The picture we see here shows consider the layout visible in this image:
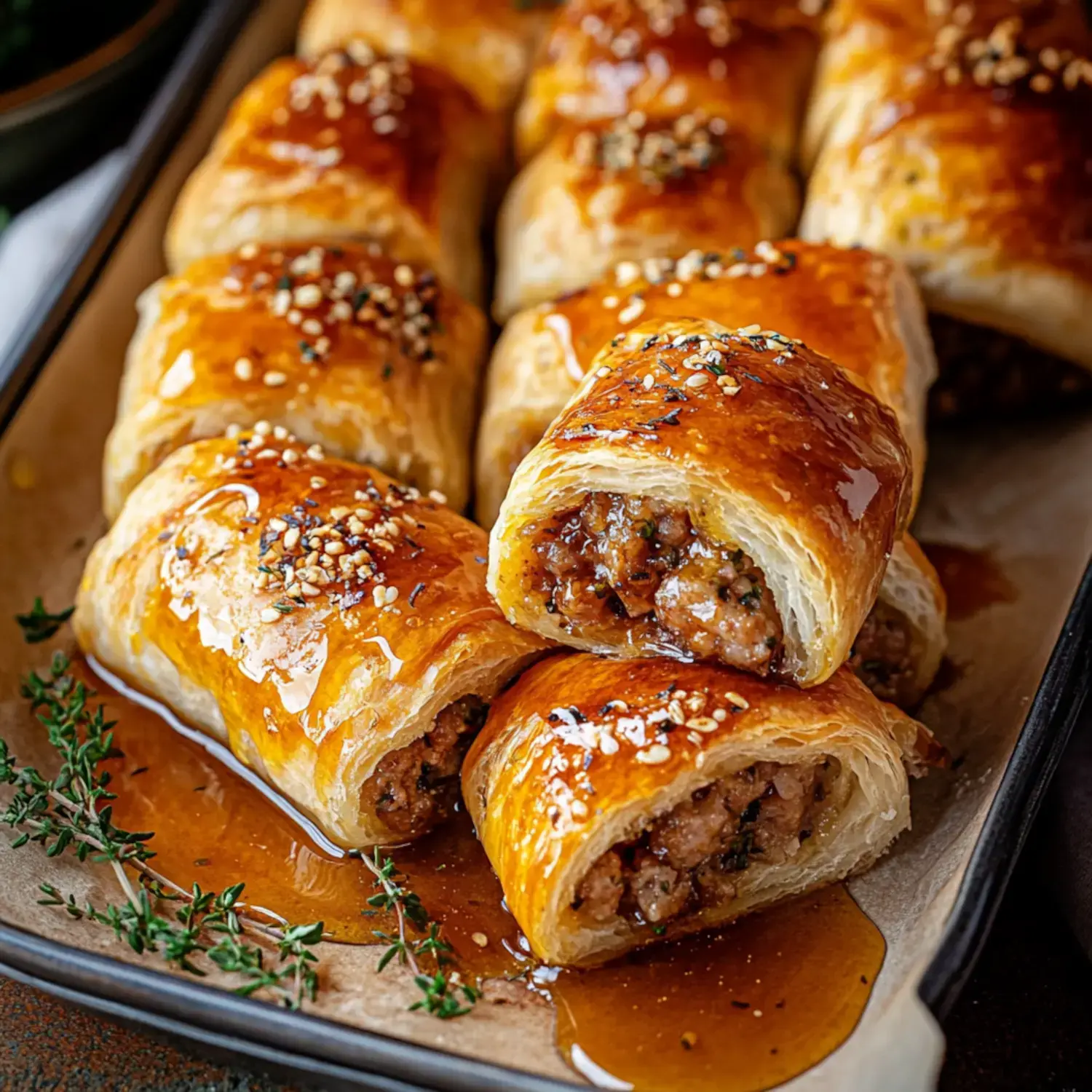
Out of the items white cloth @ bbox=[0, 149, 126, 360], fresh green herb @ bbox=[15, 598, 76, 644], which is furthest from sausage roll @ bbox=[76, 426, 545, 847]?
white cloth @ bbox=[0, 149, 126, 360]

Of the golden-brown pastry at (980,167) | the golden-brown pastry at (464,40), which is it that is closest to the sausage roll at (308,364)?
the golden-brown pastry at (464,40)

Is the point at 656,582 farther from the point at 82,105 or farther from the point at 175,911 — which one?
the point at 82,105

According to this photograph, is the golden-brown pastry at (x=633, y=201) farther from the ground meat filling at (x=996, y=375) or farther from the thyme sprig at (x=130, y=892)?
the thyme sprig at (x=130, y=892)

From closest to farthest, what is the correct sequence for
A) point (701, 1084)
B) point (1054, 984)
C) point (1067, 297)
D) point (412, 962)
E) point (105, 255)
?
point (701, 1084), point (412, 962), point (1054, 984), point (1067, 297), point (105, 255)

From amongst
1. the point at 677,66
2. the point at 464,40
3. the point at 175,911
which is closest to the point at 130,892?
the point at 175,911

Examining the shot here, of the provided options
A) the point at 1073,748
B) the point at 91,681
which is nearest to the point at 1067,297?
the point at 1073,748

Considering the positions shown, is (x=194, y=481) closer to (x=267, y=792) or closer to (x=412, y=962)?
(x=267, y=792)
